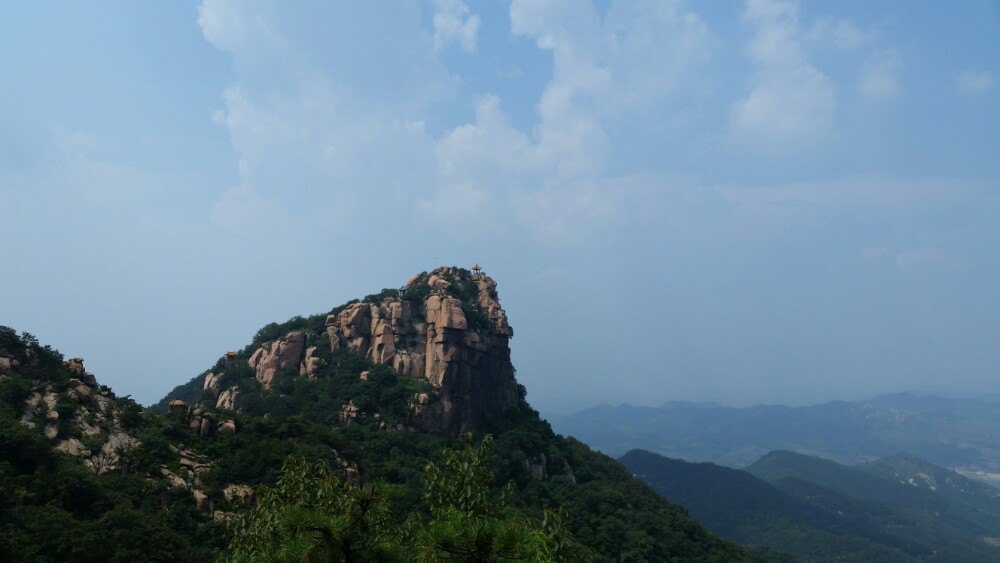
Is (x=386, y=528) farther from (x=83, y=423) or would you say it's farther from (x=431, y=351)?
(x=431, y=351)

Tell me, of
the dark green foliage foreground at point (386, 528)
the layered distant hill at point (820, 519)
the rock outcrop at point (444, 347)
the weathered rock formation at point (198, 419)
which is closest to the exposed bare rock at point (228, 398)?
the rock outcrop at point (444, 347)

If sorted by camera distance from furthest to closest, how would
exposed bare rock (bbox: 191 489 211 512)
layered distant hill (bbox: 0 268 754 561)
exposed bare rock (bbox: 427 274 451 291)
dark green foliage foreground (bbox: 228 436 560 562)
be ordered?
exposed bare rock (bbox: 427 274 451 291), exposed bare rock (bbox: 191 489 211 512), layered distant hill (bbox: 0 268 754 561), dark green foliage foreground (bbox: 228 436 560 562)

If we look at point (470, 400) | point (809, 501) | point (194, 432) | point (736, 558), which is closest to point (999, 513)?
point (809, 501)

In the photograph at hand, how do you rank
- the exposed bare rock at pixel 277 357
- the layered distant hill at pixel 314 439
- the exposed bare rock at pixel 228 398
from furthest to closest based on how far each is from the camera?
1. the exposed bare rock at pixel 277 357
2. the exposed bare rock at pixel 228 398
3. the layered distant hill at pixel 314 439

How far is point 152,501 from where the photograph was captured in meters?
27.4

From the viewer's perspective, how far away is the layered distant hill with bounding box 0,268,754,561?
Answer: 2347 centimetres

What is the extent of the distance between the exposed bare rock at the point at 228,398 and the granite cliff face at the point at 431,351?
13cm

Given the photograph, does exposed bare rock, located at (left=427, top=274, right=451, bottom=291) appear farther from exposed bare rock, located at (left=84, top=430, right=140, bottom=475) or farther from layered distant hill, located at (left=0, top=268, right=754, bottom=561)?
exposed bare rock, located at (left=84, top=430, right=140, bottom=475)

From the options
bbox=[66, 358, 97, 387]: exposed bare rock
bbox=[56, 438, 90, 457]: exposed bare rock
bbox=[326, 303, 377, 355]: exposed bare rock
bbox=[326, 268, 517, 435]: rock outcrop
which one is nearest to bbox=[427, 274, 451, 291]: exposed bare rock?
bbox=[326, 268, 517, 435]: rock outcrop

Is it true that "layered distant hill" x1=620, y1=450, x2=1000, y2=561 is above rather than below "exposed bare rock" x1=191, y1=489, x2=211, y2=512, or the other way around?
below

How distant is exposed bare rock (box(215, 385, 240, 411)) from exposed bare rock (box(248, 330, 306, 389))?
249cm

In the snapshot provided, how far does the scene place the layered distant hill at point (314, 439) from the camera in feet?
77.0

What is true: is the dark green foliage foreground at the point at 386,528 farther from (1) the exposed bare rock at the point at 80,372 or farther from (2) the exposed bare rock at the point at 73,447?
(1) the exposed bare rock at the point at 80,372

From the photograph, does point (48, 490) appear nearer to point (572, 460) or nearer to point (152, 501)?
point (152, 501)
